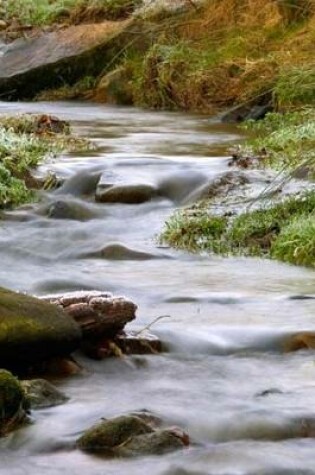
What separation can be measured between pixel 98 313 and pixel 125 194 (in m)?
4.38

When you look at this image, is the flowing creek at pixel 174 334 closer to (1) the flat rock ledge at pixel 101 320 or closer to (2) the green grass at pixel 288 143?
(1) the flat rock ledge at pixel 101 320

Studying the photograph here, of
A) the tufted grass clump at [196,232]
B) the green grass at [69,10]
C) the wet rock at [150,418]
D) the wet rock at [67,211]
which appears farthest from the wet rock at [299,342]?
the green grass at [69,10]

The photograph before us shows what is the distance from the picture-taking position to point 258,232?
8094 millimetres

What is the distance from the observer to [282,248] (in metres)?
7.57

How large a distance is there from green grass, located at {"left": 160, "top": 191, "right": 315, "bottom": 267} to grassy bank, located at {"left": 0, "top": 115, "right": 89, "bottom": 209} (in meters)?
1.51

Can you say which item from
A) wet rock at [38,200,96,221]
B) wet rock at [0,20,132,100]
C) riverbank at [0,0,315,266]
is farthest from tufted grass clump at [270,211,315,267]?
wet rock at [0,20,132,100]

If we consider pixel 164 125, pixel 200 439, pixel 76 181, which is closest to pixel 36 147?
pixel 76 181

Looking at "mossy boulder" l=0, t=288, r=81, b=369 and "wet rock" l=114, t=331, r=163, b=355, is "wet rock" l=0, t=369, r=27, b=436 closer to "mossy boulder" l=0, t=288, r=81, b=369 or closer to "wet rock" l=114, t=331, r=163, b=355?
"mossy boulder" l=0, t=288, r=81, b=369

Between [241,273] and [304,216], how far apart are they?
3.03 ft

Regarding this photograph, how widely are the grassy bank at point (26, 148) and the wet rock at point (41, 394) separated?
4.66 metres

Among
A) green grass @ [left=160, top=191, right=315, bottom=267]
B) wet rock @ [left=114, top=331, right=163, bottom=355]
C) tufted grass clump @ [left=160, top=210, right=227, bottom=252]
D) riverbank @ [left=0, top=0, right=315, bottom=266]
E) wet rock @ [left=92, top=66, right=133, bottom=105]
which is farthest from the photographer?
wet rock @ [left=92, top=66, right=133, bottom=105]

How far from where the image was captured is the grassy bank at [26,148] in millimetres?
9484

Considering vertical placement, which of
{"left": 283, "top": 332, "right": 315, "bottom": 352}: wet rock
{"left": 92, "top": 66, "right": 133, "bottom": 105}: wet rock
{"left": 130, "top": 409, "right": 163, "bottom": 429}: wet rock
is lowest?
{"left": 92, "top": 66, "right": 133, "bottom": 105}: wet rock

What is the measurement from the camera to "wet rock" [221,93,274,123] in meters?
14.0
